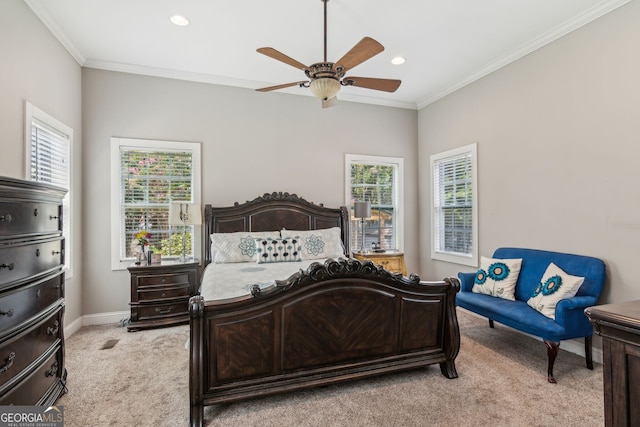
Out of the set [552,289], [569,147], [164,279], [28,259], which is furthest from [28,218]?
[569,147]

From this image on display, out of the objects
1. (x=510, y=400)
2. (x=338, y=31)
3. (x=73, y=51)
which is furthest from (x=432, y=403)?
(x=73, y=51)

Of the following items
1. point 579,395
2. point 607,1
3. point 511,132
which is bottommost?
point 579,395

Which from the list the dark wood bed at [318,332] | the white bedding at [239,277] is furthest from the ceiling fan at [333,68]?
the white bedding at [239,277]

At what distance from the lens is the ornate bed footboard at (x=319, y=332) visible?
6.70 feet

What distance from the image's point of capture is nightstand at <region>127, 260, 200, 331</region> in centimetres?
371

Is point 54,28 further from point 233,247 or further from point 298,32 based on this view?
point 233,247

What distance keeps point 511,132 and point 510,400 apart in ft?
9.47

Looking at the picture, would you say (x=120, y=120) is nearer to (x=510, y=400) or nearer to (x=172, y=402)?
(x=172, y=402)

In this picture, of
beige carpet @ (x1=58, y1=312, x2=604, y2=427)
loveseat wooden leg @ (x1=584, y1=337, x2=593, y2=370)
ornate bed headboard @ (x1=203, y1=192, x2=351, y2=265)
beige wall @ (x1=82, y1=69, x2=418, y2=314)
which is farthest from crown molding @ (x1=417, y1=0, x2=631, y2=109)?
beige carpet @ (x1=58, y1=312, x2=604, y2=427)

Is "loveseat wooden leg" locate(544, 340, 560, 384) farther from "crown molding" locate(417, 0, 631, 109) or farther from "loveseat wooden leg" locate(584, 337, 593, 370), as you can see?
"crown molding" locate(417, 0, 631, 109)

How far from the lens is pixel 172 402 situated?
2271mm

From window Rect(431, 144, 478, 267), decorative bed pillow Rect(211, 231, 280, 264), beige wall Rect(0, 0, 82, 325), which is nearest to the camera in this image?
beige wall Rect(0, 0, 82, 325)

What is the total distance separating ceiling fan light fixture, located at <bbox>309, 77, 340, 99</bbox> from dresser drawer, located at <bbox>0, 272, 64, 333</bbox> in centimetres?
237

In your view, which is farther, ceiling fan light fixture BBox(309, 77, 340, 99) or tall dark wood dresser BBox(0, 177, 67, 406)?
ceiling fan light fixture BBox(309, 77, 340, 99)
